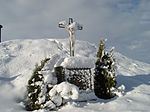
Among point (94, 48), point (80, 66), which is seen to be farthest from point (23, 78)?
point (94, 48)

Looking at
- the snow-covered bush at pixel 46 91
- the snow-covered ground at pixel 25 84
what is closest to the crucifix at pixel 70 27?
the snow-covered ground at pixel 25 84

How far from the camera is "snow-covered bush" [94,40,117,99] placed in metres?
21.0

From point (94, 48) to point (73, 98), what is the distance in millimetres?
26317

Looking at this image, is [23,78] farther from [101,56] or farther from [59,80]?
[101,56]

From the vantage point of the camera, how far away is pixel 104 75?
2145 cm

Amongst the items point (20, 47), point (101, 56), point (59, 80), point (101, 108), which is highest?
point (20, 47)

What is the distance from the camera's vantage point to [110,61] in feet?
70.2

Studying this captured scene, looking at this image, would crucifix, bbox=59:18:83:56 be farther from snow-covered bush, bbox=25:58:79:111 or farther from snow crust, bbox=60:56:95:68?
snow-covered bush, bbox=25:58:79:111

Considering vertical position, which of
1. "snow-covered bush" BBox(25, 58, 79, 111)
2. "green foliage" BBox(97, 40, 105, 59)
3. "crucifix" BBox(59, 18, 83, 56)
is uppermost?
"crucifix" BBox(59, 18, 83, 56)

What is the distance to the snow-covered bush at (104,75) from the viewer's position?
68.8 ft

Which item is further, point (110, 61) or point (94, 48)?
point (94, 48)

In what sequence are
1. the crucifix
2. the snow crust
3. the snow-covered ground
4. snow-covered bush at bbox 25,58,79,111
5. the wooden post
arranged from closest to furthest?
the snow-covered ground → snow-covered bush at bbox 25,58,79,111 → the wooden post → the snow crust → the crucifix

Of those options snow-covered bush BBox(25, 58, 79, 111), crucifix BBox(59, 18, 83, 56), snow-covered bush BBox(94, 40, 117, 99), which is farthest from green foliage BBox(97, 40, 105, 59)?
snow-covered bush BBox(25, 58, 79, 111)

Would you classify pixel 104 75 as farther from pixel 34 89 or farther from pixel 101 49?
pixel 34 89
